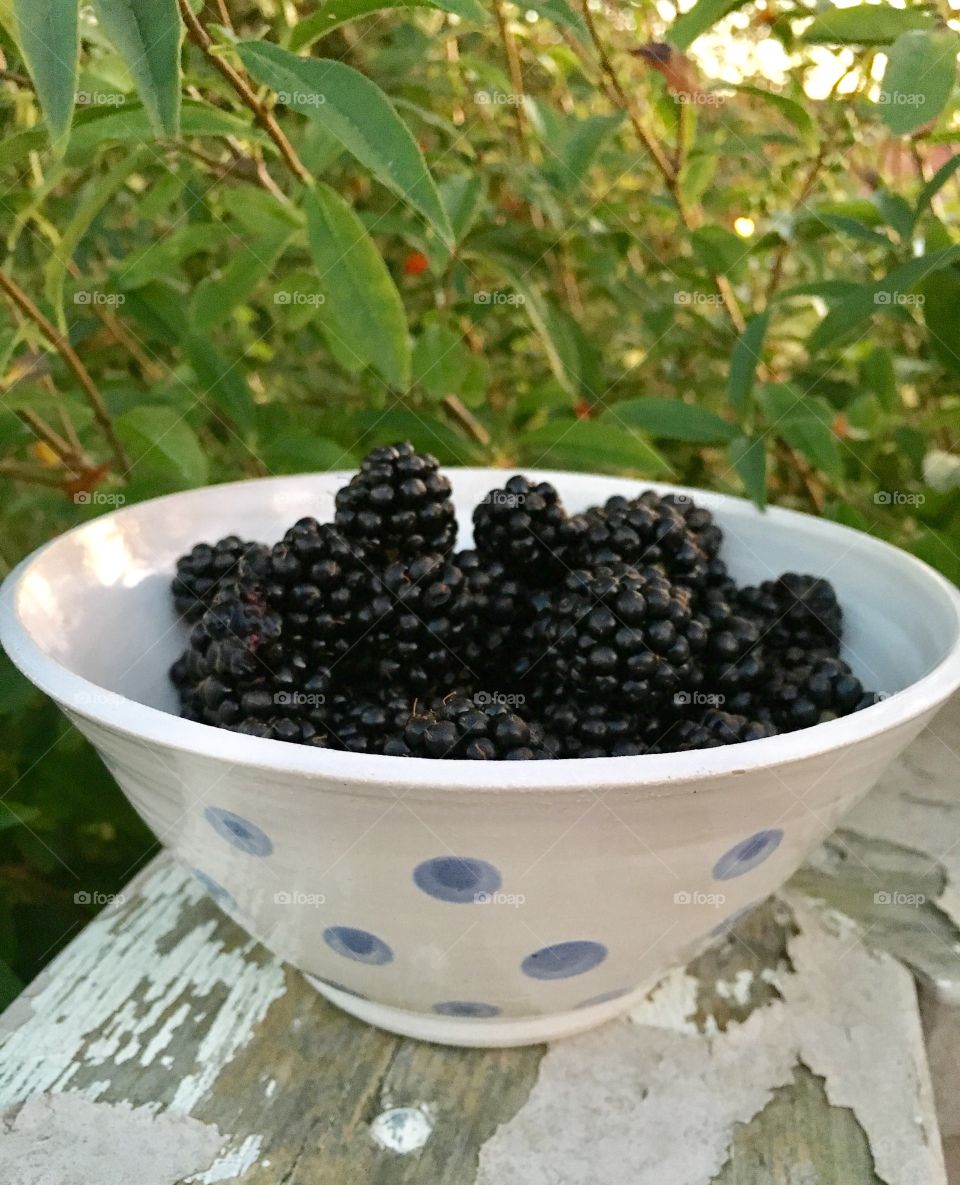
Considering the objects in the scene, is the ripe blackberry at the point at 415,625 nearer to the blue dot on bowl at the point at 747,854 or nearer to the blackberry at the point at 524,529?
the blackberry at the point at 524,529

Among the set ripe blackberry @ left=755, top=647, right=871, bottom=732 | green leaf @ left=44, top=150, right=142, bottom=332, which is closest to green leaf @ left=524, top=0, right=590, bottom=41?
green leaf @ left=44, top=150, right=142, bottom=332

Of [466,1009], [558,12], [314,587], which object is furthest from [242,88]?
[466,1009]

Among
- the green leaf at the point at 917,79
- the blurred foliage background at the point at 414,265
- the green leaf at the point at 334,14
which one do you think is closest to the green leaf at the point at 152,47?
the blurred foliage background at the point at 414,265

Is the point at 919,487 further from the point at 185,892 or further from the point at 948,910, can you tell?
the point at 185,892

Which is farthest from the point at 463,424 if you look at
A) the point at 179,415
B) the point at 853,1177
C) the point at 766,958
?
the point at 853,1177

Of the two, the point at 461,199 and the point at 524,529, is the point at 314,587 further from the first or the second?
the point at 461,199

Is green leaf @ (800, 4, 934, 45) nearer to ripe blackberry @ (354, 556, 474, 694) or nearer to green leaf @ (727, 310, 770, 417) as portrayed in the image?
green leaf @ (727, 310, 770, 417)
